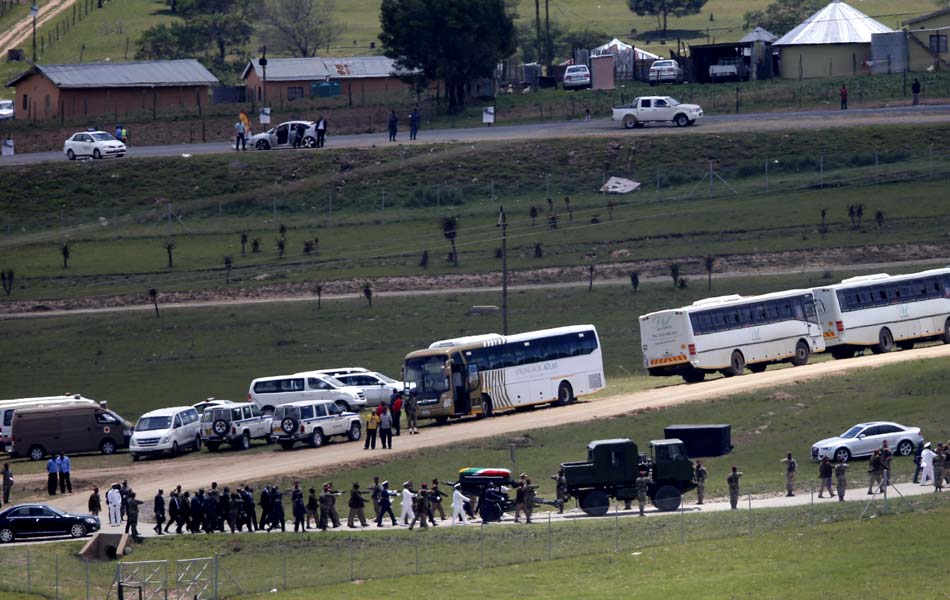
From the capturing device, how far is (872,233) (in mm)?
77188

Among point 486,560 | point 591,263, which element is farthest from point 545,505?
point 591,263

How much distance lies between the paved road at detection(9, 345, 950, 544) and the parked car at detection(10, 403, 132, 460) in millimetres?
1339

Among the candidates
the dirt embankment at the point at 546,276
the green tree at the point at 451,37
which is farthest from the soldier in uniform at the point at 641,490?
the green tree at the point at 451,37

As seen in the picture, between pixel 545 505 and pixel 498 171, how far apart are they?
172 feet

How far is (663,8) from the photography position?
7057 inches

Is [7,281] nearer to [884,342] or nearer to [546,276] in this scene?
[546,276]

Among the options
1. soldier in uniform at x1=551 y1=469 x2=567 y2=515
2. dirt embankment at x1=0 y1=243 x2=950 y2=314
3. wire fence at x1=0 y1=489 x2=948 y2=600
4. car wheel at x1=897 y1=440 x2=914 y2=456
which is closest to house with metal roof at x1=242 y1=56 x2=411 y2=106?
dirt embankment at x1=0 y1=243 x2=950 y2=314

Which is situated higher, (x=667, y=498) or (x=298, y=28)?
(x=298, y=28)

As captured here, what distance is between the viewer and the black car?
135 feet

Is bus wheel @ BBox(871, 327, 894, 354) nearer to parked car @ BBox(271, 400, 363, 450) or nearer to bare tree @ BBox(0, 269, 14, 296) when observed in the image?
parked car @ BBox(271, 400, 363, 450)

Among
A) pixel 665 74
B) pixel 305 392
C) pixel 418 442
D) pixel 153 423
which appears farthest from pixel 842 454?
pixel 665 74

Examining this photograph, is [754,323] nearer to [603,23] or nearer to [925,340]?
[925,340]

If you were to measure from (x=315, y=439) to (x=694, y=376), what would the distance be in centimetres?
1556

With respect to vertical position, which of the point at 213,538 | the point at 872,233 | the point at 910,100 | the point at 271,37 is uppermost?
the point at 271,37
